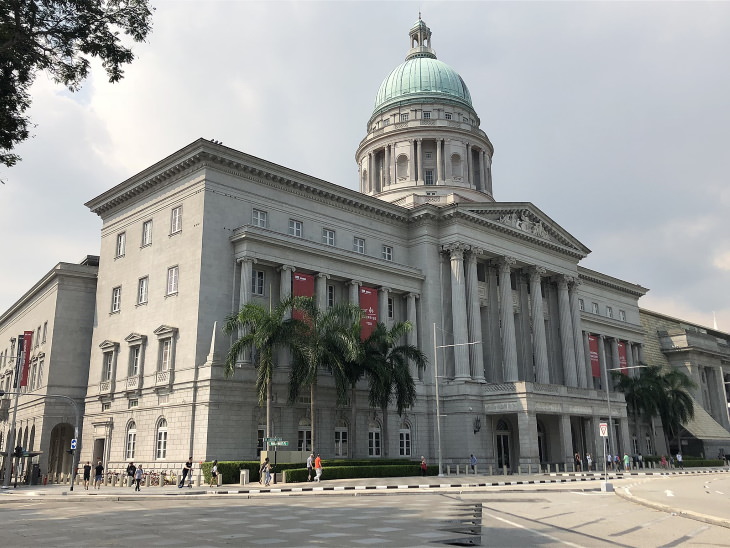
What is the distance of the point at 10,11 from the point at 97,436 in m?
34.7

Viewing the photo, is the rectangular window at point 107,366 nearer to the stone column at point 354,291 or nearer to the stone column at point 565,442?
the stone column at point 354,291

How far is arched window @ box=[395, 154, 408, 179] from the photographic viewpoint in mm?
74625

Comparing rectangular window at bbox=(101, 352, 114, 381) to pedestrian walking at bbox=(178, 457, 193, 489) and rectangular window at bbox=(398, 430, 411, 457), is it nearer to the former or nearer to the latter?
pedestrian walking at bbox=(178, 457, 193, 489)

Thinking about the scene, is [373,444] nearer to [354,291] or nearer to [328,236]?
[354,291]

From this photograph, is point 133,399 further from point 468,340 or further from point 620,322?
point 620,322

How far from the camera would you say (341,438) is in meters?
47.2

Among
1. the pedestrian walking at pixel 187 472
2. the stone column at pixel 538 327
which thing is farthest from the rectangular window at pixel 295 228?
the stone column at pixel 538 327

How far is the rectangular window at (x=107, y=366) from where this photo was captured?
Result: 4941 centimetres

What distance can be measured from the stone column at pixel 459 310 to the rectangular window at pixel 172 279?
21.4 metres

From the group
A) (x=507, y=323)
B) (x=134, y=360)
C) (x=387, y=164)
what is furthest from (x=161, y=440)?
(x=387, y=164)

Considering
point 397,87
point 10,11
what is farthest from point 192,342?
point 397,87

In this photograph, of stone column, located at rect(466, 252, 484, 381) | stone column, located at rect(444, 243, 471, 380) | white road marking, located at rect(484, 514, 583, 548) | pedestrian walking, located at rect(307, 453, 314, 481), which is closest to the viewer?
white road marking, located at rect(484, 514, 583, 548)

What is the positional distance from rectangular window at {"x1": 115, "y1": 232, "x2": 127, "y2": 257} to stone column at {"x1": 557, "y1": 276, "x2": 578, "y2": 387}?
130ft

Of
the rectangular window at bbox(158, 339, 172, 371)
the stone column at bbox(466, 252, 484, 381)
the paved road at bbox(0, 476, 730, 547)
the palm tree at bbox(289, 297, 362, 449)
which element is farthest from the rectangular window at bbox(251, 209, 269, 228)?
the paved road at bbox(0, 476, 730, 547)
